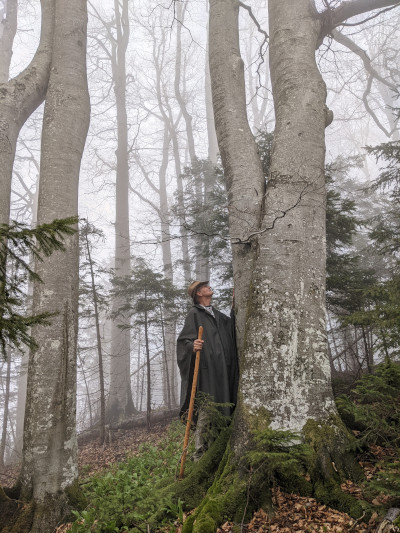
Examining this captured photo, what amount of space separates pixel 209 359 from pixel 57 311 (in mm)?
2035

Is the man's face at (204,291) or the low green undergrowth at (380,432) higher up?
the man's face at (204,291)

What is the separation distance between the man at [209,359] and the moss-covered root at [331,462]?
4.24ft

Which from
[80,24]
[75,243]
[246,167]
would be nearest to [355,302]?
[246,167]

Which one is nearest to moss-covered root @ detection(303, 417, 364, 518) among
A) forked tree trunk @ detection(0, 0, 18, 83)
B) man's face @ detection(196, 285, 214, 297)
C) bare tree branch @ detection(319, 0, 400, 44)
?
man's face @ detection(196, 285, 214, 297)

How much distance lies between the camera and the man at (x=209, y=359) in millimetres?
4508

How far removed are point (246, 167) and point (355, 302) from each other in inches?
152

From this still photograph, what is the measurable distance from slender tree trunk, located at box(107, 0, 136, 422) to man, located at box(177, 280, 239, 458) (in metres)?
2.68

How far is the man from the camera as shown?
177 inches

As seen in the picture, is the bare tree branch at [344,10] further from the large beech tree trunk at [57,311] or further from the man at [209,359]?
the man at [209,359]

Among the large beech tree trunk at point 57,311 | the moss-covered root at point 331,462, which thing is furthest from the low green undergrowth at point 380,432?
the large beech tree trunk at point 57,311

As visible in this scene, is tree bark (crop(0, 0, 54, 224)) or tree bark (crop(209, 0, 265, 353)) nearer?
tree bark (crop(209, 0, 265, 353))

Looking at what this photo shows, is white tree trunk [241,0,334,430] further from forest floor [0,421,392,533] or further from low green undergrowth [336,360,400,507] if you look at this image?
forest floor [0,421,392,533]

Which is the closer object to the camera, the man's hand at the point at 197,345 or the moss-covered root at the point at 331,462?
the moss-covered root at the point at 331,462

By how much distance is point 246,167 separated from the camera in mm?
4898
